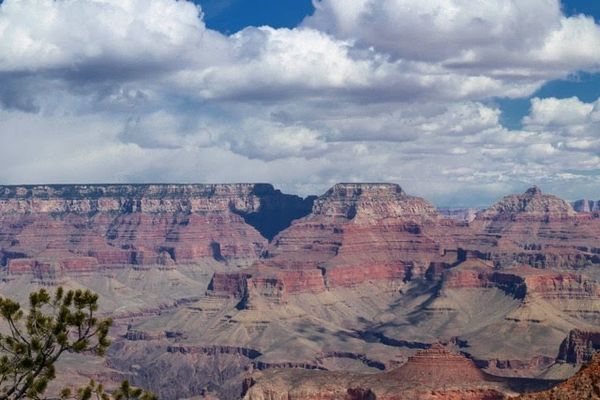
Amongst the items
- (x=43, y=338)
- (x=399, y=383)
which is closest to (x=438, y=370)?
(x=399, y=383)

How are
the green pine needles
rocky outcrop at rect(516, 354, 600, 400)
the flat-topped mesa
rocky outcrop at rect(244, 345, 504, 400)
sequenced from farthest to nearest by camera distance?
the flat-topped mesa → rocky outcrop at rect(244, 345, 504, 400) → rocky outcrop at rect(516, 354, 600, 400) → the green pine needles

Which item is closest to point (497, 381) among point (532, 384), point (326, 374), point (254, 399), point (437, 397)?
point (532, 384)

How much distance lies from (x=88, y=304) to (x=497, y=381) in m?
125

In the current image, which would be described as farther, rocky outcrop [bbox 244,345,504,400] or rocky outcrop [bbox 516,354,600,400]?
rocky outcrop [bbox 244,345,504,400]

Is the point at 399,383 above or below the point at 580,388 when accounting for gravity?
below

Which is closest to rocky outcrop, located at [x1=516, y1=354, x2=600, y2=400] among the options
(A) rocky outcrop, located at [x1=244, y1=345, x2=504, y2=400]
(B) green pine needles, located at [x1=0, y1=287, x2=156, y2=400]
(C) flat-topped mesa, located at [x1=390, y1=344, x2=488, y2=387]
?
(B) green pine needles, located at [x1=0, y1=287, x2=156, y2=400]

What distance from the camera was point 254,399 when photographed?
562 ft

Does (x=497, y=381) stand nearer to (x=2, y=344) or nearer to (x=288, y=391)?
(x=288, y=391)

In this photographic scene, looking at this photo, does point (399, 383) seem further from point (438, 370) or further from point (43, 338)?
point (43, 338)

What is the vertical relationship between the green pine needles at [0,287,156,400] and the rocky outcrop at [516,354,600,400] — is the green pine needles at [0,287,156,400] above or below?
above

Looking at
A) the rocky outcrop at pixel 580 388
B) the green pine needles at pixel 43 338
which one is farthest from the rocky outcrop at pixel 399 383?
the green pine needles at pixel 43 338

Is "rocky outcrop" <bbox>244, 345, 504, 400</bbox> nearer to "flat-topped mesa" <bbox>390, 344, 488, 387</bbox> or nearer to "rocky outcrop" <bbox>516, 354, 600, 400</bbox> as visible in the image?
"flat-topped mesa" <bbox>390, 344, 488, 387</bbox>

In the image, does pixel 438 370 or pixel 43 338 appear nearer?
pixel 43 338

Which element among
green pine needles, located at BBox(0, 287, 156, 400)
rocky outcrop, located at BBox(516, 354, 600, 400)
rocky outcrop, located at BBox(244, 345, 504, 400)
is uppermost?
green pine needles, located at BBox(0, 287, 156, 400)
